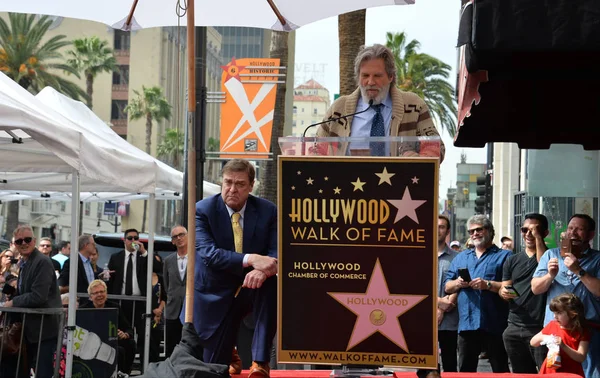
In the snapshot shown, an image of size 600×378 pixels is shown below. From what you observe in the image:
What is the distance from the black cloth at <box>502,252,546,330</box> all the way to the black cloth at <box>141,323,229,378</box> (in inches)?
204

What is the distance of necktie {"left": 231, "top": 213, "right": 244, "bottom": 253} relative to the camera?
570cm

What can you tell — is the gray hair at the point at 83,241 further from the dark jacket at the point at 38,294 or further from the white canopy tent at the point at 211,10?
the white canopy tent at the point at 211,10

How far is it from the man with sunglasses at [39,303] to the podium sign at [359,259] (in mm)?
6176

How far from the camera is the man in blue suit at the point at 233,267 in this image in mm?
5512

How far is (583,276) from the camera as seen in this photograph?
26.9ft

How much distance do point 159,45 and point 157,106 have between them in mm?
7571

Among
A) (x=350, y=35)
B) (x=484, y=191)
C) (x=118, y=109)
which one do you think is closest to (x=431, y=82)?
(x=484, y=191)

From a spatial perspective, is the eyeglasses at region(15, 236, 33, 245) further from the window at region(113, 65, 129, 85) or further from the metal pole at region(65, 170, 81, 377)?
the window at region(113, 65, 129, 85)

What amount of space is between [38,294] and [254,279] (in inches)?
225

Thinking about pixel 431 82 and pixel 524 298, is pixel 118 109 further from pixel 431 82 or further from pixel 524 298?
pixel 524 298

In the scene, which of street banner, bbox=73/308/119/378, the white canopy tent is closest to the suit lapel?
the white canopy tent

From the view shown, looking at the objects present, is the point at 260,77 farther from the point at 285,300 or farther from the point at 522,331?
the point at 285,300

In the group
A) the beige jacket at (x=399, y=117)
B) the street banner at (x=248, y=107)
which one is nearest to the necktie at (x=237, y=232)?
the beige jacket at (x=399, y=117)

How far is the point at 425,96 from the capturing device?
156 ft
